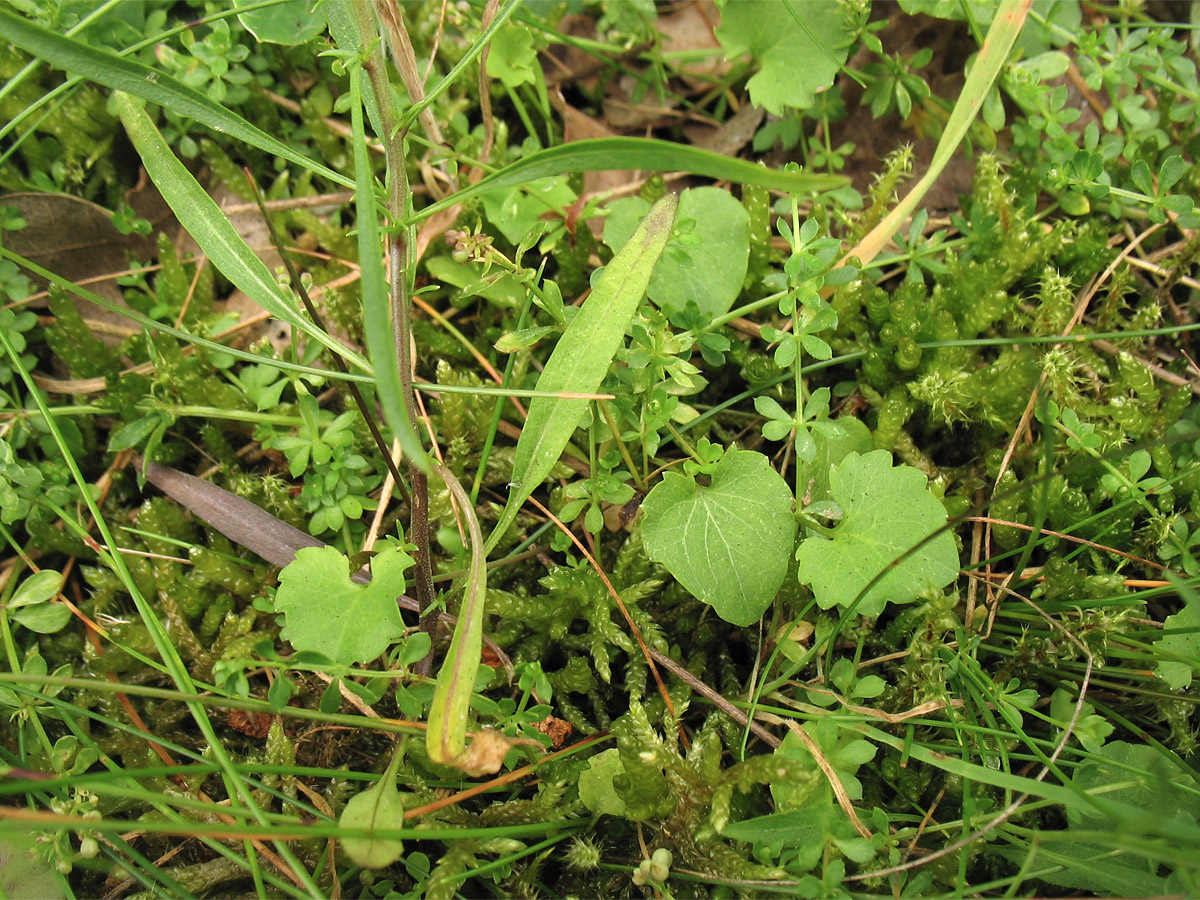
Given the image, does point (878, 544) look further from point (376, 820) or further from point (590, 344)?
point (376, 820)

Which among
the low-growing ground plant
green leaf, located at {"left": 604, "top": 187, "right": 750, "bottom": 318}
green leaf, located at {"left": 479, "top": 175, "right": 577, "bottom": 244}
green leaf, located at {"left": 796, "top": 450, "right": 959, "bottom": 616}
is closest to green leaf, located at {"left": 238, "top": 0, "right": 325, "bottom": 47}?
the low-growing ground plant

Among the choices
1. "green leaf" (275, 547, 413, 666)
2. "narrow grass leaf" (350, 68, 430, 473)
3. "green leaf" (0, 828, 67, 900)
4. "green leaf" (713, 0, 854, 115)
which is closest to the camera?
"narrow grass leaf" (350, 68, 430, 473)

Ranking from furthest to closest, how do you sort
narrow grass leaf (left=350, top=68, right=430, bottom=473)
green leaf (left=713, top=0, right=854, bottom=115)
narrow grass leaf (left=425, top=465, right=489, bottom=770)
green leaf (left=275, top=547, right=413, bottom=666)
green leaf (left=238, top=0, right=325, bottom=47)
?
green leaf (left=713, top=0, right=854, bottom=115), green leaf (left=238, top=0, right=325, bottom=47), green leaf (left=275, top=547, right=413, bottom=666), narrow grass leaf (left=425, top=465, right=489, bottom=770), narrow grass leaf (left=350, top=68, right=430, bottom=473)

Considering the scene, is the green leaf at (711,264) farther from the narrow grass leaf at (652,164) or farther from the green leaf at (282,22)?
the green leaf at (282,22)

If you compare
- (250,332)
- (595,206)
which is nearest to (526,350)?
(595,206)

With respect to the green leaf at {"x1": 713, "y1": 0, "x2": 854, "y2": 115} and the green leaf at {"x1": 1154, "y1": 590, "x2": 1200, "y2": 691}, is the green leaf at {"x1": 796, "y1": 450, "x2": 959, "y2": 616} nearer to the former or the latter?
the green leaf at {"x1": 1154, "y1": 590, "x2": 1200, "y2": 691}

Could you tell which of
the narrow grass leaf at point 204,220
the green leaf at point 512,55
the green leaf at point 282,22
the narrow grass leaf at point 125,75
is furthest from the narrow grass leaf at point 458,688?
the green leaf at point 282,22

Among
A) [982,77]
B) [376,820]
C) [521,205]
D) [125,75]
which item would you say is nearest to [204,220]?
[125,75]
